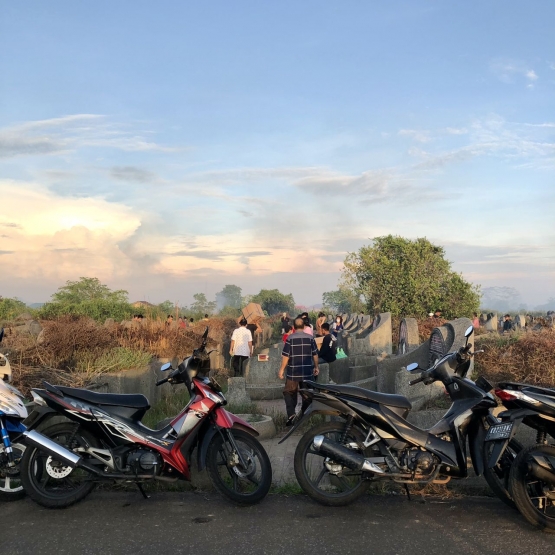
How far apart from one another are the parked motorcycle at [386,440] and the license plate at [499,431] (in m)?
0.19

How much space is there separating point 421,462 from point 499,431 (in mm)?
631

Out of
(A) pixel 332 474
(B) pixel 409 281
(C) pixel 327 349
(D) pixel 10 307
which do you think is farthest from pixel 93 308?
(A) pixel 332 474

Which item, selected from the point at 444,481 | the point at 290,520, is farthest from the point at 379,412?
the point at 290,520

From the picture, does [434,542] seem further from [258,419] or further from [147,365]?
[147,365]

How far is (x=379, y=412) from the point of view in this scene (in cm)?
A: 492

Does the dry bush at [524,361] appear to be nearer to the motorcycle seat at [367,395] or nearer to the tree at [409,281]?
the motorcycle seat at [367,395]

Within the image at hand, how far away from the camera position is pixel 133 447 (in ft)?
16.6

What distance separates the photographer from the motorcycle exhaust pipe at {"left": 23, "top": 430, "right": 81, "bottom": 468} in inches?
191

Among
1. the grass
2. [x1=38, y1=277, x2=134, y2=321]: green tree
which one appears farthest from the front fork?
[x1=38, y1=277, x2=134, y2=321]: green tree

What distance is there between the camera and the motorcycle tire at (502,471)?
4.76m

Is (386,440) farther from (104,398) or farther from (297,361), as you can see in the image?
(297,361)

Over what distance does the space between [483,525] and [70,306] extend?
3122 cm

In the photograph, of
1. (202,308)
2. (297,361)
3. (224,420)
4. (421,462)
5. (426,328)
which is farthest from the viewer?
(202,308)

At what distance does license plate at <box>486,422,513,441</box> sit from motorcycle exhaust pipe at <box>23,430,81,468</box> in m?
3.20
